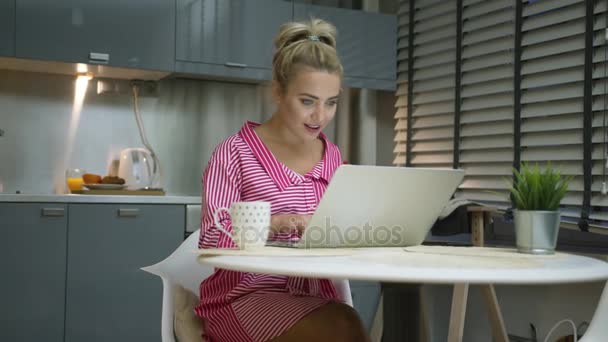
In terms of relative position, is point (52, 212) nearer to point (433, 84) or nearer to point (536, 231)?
point (433, 84)

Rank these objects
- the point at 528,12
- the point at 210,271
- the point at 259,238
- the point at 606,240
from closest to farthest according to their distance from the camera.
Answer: the point at 259,238 < the point at 210,271 < the point at 606,240 < the point at 528,12

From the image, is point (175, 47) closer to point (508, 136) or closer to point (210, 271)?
point (508, 136)

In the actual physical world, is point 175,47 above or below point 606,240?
above

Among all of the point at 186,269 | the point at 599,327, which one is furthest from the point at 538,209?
the point at 186,269

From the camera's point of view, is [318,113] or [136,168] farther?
[136,168]

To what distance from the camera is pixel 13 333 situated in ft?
11.2

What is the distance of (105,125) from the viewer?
4043mm

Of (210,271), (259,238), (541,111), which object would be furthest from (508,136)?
(259,238)

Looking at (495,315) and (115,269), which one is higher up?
(115,269)

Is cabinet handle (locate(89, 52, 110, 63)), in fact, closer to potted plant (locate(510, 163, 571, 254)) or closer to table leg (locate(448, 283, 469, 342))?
table leg (locate(448, 283, 469, 342))

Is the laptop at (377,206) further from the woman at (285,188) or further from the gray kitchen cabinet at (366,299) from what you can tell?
the gray kitchen cabinet at (366,299)

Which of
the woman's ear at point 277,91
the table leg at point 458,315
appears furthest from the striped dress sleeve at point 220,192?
the table leg at point 458,315

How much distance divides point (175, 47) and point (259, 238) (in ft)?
8.15

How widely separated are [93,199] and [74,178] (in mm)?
387
